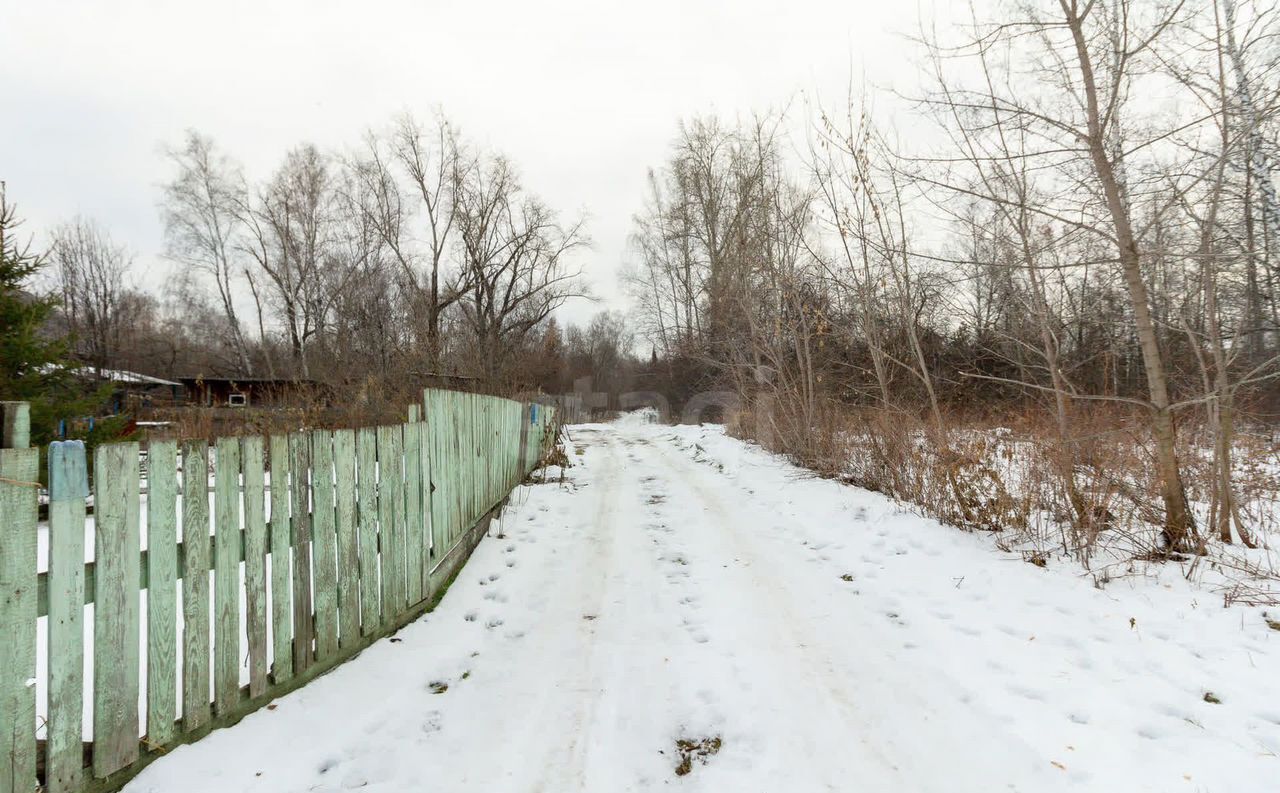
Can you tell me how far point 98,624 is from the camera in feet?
6.30

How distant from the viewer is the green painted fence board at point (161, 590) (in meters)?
2.07

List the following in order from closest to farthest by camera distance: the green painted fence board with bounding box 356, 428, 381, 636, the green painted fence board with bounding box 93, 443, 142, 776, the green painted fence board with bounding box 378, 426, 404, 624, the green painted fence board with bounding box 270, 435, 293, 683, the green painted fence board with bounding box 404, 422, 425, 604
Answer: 1. the green painted fence board with bounding box 93, 443, 142, 776
2. the green painted fence board with bounding box 270, 435, 293, 683
3. the green painted fence board with bounding box 356, 428, 381, 636
4. the green painted fence board with bounding box 378, 426, 404, 624
5. the green painted fence board with bounding box 404, 422, 425, 604

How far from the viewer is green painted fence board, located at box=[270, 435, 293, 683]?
2621 mm

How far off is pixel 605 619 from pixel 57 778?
8.44ft

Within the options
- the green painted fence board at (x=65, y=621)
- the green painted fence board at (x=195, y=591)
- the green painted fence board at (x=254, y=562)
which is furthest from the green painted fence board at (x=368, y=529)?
the green painted fence board at (x=65, y=621)

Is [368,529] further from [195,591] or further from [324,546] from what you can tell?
[195,591]

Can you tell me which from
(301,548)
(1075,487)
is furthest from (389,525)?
(1075,487)

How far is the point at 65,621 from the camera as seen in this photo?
1.81m

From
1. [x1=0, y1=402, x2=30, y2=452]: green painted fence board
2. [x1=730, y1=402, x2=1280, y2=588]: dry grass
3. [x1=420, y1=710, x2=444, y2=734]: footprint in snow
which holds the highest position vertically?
[x1=0, y1=402, x2=30, y2=452]: green painted fence board

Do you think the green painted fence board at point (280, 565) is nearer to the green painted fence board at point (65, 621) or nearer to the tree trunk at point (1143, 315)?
the green painted fence board at point (65, 621)

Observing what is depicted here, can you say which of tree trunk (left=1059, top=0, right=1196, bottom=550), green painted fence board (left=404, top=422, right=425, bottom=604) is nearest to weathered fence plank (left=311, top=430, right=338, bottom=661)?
green painted fence board (left=404, top=422, right=425, bottom=604)

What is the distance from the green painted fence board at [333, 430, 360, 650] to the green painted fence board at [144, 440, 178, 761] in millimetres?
893

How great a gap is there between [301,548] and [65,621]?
986 millimetres

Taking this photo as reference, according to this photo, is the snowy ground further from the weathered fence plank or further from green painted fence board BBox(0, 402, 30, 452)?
green painted fence board BBox(0, 402, 30, 452)
